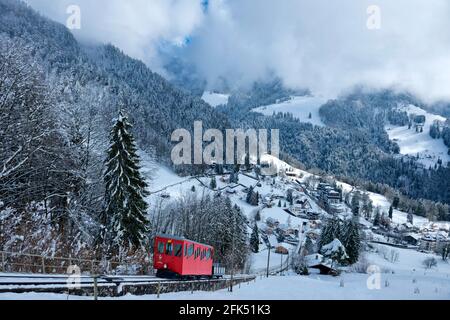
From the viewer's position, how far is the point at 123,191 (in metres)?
24.0

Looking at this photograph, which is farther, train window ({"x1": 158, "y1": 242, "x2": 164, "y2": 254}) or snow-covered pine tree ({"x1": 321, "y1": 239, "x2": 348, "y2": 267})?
snow-covered pine tree ({"x1": 321, "y1": 239, "x2": 348, "y2": 267})

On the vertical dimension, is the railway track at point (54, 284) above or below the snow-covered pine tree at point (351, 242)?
above

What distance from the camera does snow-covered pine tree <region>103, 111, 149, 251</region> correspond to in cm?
2367

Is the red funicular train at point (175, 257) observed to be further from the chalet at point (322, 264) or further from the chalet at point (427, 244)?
the chalet at point (427, 244)

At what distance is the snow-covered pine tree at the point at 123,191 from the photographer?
23672 millimetres

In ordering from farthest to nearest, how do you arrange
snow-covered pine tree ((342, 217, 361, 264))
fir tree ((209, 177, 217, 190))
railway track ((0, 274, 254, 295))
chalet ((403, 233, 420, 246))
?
chalet ((403, 233, 420, 246))
fir tree ((209, 177, 217, 190))
snow-covered pine tree ((342, 217, 361, 264))
railway track ((0, 274, 254, 295))

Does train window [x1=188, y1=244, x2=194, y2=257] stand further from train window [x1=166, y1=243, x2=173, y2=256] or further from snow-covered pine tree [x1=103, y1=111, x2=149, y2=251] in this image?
snow-covered pine tree [x1=103, y1=111, x2=149, y2=251]

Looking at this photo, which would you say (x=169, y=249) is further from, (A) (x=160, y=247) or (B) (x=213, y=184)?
(B) (x=213, y=184)

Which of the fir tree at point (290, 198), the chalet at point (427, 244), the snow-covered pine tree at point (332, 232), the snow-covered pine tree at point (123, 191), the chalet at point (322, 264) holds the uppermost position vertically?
the fir tree at point (290, 198)

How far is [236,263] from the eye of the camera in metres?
50.2

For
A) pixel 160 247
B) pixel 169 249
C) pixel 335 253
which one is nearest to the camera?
pixel 169 249

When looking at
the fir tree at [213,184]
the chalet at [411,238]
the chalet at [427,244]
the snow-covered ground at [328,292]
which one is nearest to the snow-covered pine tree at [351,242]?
the snow-covered ground at [328,292]

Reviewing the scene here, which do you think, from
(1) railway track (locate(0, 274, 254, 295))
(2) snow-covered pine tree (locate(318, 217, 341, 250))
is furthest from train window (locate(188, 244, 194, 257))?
(2) snow-covered pine tree (locate(318, 217, 341, 250))

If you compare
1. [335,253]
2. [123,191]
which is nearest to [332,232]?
[335,253]
